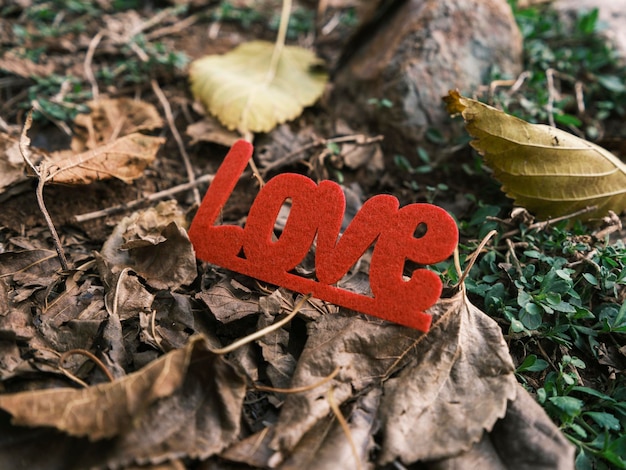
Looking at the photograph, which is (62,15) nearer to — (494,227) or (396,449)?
(494,227)

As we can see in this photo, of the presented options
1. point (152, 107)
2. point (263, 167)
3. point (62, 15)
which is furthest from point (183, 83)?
point (62, 15)

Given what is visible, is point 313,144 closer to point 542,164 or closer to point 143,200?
point 143,200

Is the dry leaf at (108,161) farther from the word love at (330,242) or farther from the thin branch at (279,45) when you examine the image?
the thin branch at (279,45)

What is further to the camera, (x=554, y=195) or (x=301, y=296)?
(x=554, y=195)

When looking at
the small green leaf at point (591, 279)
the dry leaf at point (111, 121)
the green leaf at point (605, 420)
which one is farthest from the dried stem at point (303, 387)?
the dry leaf at point (111, 121)

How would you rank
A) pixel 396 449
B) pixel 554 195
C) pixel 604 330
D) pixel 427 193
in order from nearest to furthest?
pixel 396 449
pixel 604 330
pixel 554 195
pixel 427 193
